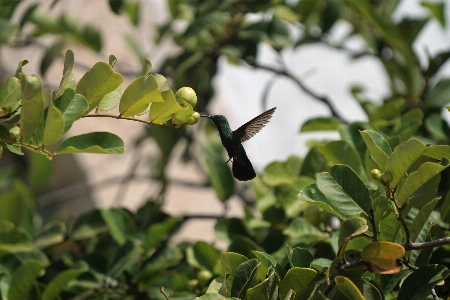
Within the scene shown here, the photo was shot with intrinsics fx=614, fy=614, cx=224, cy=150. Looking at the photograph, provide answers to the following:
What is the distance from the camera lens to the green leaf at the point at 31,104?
64 centimetres

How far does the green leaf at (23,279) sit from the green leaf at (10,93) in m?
0.35

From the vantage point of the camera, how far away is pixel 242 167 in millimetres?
774

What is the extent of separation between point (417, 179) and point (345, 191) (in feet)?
0.27

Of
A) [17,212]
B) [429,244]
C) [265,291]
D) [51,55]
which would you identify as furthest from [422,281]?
[51,55]

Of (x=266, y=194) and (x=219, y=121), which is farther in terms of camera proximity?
(x=266, y=194)

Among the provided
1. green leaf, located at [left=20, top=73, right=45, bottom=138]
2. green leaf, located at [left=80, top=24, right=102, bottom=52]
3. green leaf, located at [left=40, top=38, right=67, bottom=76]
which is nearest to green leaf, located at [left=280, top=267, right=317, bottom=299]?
green leaf, located at [left=20, top=73, right=45, bottom=138]

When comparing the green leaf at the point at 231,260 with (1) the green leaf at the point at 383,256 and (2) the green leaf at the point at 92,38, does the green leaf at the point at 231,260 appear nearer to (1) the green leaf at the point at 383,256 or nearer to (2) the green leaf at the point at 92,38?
(1) the green leaf at the point at 383,256

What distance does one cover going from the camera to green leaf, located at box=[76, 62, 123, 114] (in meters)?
0.70

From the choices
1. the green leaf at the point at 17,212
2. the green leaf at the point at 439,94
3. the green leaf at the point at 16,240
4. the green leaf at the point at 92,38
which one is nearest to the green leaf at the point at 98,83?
the green leaf at the point at 16,240

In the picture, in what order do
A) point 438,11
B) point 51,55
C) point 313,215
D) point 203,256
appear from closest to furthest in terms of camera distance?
1. point 313,215
2. point 203,256
3. point 438,11
4. point 51,55

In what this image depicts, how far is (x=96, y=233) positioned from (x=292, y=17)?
759 millimetres

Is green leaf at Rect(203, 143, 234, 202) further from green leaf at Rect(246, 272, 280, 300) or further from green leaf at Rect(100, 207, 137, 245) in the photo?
green leaf at Rect(246, 272, 280, 300)

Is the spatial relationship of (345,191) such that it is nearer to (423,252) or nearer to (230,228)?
(423,252)

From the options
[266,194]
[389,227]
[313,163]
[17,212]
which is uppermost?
[389,227]
